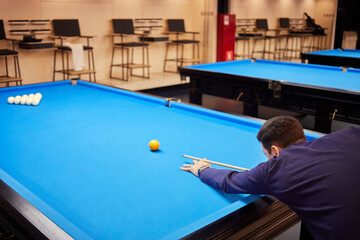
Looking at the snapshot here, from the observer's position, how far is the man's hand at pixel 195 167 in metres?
1.58

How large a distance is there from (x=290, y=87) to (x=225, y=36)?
17.0 ft

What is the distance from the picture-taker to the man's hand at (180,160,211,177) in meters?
1.58

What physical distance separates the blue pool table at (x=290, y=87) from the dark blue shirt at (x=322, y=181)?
206cm

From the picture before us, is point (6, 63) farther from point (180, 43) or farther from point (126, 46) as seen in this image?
point (180, 43)

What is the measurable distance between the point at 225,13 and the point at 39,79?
4.61 metres

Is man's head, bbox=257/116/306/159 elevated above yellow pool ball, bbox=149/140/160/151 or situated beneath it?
elevated above

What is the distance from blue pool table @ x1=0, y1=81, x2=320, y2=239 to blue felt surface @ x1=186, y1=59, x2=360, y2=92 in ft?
5.20

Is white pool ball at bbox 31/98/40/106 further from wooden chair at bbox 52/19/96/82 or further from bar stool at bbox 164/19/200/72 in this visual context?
bar stool at bbox 164/19/200/72

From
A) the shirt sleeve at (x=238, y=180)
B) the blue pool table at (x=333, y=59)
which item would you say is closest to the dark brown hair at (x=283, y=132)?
the shirt sleeve at (x=238, y=180)

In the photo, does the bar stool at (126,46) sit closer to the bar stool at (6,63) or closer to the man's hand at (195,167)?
the bar stool at (6,63)

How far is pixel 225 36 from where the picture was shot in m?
8.30

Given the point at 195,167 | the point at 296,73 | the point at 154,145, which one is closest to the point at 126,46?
the point at 296,73

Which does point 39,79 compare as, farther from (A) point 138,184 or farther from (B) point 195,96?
(A) point 138,184

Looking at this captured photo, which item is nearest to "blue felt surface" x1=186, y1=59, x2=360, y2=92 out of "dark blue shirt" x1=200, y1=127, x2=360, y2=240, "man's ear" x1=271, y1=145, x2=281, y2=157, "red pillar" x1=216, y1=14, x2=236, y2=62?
"man's ear" x1=271, y1=145, x2=281, y2=157
